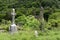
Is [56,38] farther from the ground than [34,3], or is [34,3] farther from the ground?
[34,3]

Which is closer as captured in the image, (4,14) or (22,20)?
(22,20)

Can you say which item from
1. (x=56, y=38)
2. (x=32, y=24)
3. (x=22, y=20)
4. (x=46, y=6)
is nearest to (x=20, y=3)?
(x=46, y=6)

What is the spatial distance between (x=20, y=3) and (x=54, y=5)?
316 cm

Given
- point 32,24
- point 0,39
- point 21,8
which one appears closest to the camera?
point 0,39

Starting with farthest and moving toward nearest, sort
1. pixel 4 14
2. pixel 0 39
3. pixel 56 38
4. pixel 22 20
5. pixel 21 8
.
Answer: pixel 21 8, pixel 4 14, pixel 22 20, pixel 56 38, pixel 0 39

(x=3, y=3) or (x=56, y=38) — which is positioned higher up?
(x=3, y=3)

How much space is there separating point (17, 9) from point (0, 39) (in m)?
12.6

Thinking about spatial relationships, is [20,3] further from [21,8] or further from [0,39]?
[0,39]

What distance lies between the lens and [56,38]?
6625 mm

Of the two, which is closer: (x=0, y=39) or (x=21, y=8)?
(x=0, y=39)

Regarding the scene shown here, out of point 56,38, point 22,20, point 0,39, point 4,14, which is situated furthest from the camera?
point 4,14

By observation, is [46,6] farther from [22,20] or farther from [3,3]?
[22,20]

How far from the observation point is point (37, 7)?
19.0 meters

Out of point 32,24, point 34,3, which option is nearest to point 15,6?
point 34,3
